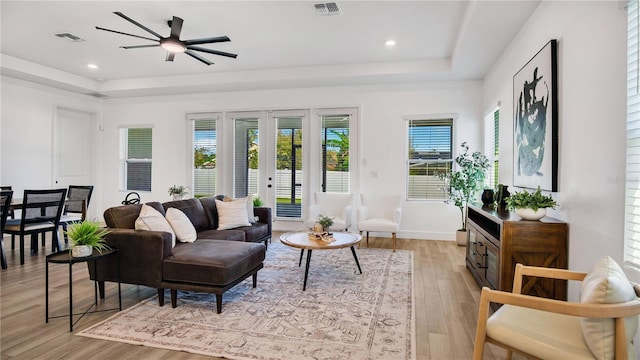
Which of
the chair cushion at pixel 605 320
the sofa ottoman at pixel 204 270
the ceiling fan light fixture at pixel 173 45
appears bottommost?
the sofa ottoman at pixel 204 270

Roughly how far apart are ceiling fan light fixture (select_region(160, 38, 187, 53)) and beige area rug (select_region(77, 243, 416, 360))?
2835mm

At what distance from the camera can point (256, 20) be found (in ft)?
14.0

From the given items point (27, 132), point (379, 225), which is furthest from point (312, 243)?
point (27, 132)

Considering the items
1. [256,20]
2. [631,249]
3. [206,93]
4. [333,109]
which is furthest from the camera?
[206,93]

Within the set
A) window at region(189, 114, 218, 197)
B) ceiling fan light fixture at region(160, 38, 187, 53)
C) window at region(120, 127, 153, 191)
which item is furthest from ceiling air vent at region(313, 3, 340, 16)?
window at region(120, 127, 153, 191)

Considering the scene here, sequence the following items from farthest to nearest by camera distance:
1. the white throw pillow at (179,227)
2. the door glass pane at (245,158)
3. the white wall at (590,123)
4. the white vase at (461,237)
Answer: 1. the door glass pane at (245,158)
2. the white vase at (461,237)
3. the white throw pillow at (179,227)
4. the white wall at (590,123)

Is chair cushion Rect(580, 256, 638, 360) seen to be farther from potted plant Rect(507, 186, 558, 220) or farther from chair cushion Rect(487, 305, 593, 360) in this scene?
potted plant Rect(507, 186, 558, 220)

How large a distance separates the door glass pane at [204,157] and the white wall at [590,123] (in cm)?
600

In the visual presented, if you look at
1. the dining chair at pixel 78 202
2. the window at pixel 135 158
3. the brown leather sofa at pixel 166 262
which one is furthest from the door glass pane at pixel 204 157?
the brown leather sofa at pixel 166 262

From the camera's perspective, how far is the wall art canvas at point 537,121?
2.91 metres

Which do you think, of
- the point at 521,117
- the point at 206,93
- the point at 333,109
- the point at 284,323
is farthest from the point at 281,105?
the point at 284,323

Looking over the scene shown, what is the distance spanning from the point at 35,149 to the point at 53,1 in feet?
12.9

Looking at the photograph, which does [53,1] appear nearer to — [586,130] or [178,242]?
[178,242]

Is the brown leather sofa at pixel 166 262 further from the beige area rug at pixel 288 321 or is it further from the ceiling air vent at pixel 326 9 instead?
the ceiling air vent at pixel 326 9
